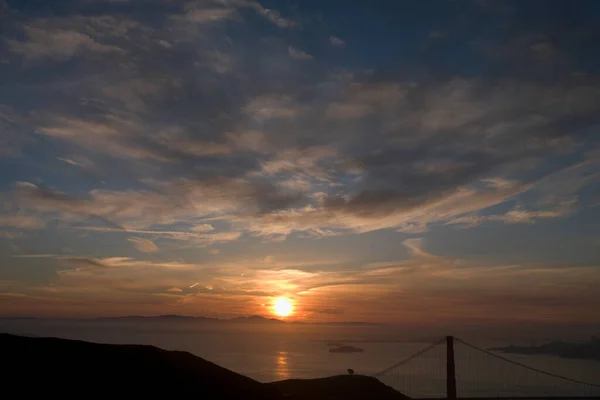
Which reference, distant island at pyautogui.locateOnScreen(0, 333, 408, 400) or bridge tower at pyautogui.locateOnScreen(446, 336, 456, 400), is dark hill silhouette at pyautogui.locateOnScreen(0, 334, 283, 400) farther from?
bridge tower at pyautogui.locateOnScreen(446, 336, 456, 400)

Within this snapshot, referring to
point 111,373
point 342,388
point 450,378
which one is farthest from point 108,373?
point 450,378

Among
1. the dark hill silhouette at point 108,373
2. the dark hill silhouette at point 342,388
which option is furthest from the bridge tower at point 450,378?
the dark hill silhouette at point 108,373

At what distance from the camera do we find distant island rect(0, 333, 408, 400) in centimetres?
3105

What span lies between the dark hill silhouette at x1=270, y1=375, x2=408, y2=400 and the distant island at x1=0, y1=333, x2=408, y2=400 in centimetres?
2130

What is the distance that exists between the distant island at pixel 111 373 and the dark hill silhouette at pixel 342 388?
21299mm

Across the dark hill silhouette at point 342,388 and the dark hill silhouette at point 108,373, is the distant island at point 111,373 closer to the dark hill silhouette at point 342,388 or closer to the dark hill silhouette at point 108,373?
the dark hill silhouette at point 108,373

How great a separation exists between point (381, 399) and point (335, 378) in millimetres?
7964

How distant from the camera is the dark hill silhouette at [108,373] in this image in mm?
30984

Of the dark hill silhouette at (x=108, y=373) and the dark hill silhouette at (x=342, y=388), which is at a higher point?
the dark hill silhouette at (x=108, y=373)

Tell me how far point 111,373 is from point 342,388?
38638mm

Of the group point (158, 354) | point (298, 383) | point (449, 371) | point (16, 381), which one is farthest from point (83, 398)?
point (449, 371)

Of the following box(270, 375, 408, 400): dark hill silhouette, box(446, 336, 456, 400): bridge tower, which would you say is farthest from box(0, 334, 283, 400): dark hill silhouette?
box(446, 336, 456, 400): bridge tower

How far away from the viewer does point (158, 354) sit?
39500mm

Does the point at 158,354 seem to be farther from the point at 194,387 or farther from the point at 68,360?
the point at 68,360
